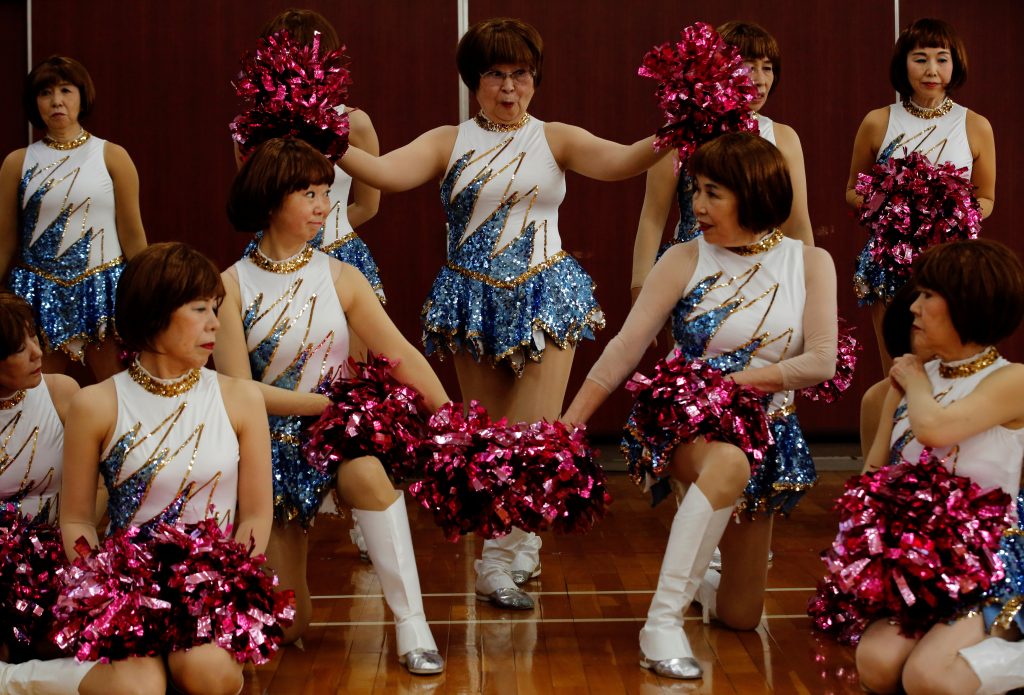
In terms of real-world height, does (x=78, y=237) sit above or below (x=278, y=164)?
below

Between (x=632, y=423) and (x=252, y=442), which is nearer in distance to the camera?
(x=252, y=442)

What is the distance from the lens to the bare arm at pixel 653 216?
4.14m

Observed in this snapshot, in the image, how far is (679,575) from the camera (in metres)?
3.08

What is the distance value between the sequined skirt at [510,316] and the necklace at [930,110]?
154 centimetres

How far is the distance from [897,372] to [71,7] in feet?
15.0

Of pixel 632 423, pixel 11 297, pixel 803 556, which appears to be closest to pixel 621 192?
pixel 803 556

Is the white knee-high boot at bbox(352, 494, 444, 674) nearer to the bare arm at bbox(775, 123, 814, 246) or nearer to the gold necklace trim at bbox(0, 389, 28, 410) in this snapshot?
the gold necklace trim at bbox(0, 389, 28, 410)

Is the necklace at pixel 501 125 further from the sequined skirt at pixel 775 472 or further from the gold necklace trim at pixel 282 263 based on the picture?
the sequined skirt at pixel 775 472

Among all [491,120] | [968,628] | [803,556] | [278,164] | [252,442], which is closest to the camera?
[968,628]

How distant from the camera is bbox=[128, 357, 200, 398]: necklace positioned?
9.36 ft

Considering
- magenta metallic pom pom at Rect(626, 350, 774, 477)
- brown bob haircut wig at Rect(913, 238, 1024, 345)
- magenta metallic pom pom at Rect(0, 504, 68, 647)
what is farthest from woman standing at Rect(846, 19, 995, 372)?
magenta metallic pom pom at Rect(0, 504, 68, 647)

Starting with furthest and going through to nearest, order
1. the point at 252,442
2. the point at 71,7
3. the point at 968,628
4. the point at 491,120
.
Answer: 1. the point at 71,7
2. the point at 491,120
3. the point at 252,442
4. the point at 968,628

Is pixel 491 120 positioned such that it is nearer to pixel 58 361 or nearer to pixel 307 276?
pixel 307 276

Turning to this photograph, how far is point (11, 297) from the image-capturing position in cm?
308
